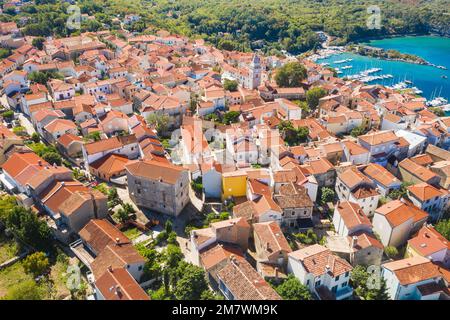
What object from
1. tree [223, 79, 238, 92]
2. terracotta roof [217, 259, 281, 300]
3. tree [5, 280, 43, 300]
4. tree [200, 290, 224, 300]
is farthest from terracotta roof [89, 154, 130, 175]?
tree [223, 79, 238, 92]

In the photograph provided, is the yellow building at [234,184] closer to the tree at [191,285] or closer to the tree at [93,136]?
the tree at [191,285]

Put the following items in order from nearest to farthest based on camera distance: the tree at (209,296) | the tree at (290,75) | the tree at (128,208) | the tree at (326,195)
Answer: the tree at (209,296)
the tree at (128,208)
the tree at (326,195)
the tree at (290,75)

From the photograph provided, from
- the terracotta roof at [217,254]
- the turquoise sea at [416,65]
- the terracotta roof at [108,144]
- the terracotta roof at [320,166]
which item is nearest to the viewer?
the terracotta roof at [217,254]

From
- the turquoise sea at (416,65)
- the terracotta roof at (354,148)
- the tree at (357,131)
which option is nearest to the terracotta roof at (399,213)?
the terracotta roof at (354,148)

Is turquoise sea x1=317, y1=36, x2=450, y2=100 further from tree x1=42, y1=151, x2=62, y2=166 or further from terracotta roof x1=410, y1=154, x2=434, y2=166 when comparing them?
tree x1=42, y1=151, x2=62, y2=166

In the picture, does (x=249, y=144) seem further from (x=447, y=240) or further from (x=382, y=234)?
(x=447, y=240)

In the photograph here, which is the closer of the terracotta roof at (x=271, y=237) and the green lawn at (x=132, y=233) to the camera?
the terracotta roof at (x=271, y=237)

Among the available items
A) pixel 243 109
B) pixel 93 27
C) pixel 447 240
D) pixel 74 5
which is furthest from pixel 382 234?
pixel 74 5
